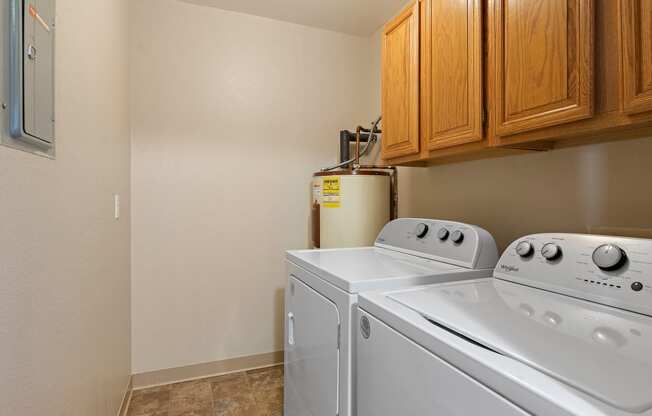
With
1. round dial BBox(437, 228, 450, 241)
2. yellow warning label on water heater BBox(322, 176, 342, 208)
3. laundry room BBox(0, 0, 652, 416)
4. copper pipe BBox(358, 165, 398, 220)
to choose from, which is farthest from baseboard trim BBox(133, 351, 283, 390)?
round dial BBox(437, 228, 450, 241)

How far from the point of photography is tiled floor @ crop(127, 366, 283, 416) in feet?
6.40

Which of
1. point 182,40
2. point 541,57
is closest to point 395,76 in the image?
point 541,57

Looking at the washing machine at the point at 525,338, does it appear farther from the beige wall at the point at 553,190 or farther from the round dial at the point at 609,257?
the beige wall at the point at 553,190

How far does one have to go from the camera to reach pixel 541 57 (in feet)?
3.24

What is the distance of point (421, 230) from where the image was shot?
61.0 inches

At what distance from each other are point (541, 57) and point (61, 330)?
1.63 metres

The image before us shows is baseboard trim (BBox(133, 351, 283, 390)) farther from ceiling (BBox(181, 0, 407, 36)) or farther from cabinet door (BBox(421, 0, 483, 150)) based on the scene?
ceiling (BBox(181, 0, 407, 36))

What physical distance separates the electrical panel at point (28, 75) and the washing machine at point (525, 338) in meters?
0.93

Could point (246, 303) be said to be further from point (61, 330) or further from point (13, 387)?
point (13, 387)

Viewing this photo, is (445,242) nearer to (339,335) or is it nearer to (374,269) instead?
(374,269)

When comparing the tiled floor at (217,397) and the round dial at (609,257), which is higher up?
the round dial at (609,257)

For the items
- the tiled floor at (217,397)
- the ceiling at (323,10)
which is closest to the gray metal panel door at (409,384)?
the tiled floor at (217,397)

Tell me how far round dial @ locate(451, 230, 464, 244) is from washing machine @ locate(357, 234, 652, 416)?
0.69 feet

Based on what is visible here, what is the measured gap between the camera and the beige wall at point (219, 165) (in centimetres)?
221
